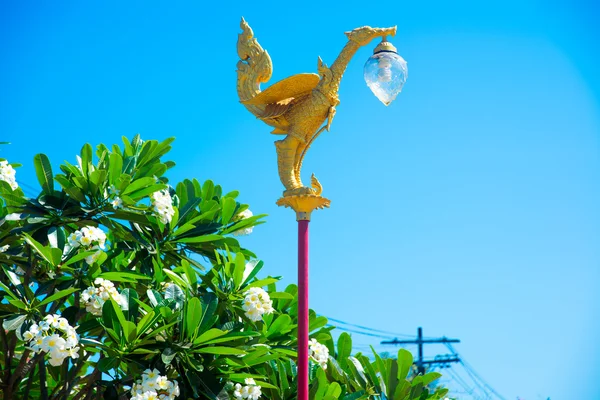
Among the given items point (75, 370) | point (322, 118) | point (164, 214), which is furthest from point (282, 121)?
point (75, 370)

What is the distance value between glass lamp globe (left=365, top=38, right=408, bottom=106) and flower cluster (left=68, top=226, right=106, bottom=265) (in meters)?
2.22

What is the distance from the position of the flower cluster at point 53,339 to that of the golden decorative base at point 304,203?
5.32 ft

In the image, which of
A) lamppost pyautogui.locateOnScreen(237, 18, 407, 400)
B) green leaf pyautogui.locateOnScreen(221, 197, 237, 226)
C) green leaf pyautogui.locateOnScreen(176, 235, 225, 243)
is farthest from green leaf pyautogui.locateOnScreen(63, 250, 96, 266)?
lamppost pyautogui.locateOnScreen(237, 18, 407, 400)

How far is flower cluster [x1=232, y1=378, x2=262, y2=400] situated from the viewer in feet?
16.6

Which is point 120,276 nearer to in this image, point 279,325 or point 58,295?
point 58,295

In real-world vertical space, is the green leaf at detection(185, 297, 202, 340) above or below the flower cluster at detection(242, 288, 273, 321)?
below

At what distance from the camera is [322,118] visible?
4449 millimetres

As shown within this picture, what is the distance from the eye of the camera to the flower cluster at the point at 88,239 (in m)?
5.29

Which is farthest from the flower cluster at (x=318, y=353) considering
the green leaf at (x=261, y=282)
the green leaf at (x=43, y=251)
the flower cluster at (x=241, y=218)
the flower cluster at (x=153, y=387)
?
the green leaf at (x=43, y=251)

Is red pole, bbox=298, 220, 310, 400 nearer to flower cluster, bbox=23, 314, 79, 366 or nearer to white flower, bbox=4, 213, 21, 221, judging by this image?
flower cluster, bbox=23, 314, 79, 366

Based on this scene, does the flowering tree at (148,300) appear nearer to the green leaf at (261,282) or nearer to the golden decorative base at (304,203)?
the green leaf at (261,282)

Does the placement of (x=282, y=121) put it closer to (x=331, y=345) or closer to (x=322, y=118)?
(x=322, y=118)

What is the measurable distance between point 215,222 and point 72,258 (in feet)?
3.87

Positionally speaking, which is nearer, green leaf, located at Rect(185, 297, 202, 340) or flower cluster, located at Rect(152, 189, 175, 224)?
green leaf, located at Rect(185, 297, 202, 340)
